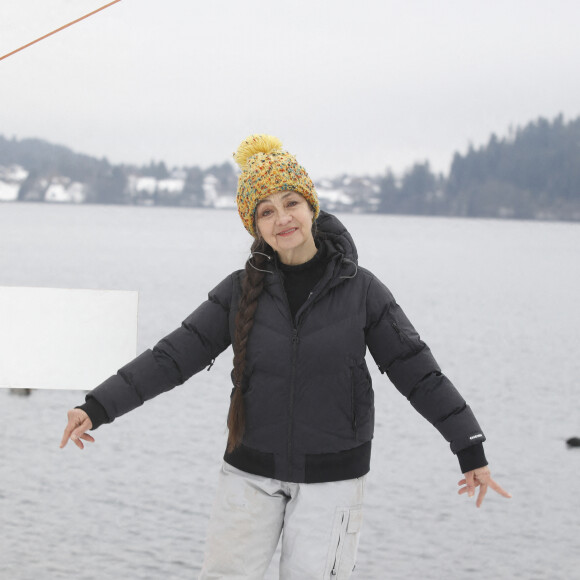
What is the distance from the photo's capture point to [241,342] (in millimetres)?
2172

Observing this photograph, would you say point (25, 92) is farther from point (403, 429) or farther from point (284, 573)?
point (284, 573)

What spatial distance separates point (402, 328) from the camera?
2.21 metres

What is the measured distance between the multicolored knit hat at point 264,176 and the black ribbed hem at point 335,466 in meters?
0.52

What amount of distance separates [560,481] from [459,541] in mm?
1830

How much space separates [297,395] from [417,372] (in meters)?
0.26

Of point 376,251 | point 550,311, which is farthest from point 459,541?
point 376,251

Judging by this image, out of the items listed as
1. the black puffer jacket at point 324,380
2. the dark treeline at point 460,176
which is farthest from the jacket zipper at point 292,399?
the dark treeline at point 460,176

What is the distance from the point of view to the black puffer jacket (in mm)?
2158

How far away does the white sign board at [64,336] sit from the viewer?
3.02 meters

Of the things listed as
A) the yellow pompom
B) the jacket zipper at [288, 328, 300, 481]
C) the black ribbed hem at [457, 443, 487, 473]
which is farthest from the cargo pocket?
the yellow pompom

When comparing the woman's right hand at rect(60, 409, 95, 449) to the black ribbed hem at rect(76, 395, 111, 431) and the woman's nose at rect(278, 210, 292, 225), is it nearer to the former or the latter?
the black ribbed hem at rect(76, 395, 111, 431)

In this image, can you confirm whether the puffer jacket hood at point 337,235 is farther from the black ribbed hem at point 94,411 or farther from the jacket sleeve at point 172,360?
the black ribbed hem at point 94,411

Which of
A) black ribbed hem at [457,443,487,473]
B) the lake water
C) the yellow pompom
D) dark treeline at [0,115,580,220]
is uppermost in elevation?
dark treeline at [0,115,580,220]

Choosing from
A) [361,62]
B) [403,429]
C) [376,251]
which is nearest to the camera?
[403,429]
